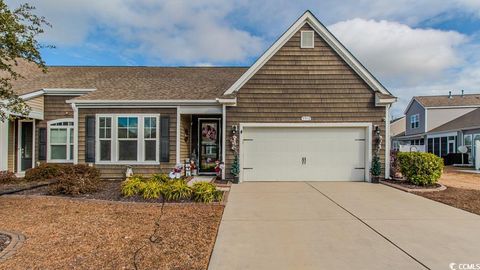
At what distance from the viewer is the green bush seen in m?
10.7

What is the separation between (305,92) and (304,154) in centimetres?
236

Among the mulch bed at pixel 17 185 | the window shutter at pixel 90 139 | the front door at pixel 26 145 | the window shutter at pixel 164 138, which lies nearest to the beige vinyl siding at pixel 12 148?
the front door at pixel 26 145

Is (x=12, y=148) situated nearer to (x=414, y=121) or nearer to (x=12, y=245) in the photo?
(x=12, y=245)

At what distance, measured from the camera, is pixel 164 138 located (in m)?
12.3

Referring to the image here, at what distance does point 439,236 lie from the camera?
5.28 metres

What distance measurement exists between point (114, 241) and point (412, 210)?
6304 mm

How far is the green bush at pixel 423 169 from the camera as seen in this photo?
35.0 feet

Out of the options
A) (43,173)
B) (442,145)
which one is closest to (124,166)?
(43,173)

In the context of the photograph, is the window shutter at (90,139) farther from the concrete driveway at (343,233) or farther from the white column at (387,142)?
the white column at (387,142)

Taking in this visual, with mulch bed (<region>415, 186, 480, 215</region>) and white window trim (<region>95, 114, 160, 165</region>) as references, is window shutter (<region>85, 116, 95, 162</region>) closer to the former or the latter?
white window trim (<region>95, 114, 160, 165</region>)

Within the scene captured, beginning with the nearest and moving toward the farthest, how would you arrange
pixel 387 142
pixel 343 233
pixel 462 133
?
pixel 343 233, pixel 387 142, pixel 462 133

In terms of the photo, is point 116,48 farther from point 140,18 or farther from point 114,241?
point 114,241

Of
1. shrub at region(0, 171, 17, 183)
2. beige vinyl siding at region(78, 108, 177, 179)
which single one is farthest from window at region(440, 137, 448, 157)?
shrub at region(0, 171, 17, 183)

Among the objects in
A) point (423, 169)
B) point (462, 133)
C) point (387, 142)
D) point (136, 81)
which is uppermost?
point (136, 81)
